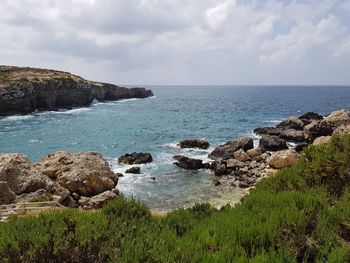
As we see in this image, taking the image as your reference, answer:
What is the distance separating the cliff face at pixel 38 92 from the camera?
248ft

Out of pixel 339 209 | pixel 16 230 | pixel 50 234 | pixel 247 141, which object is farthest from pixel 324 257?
pixel 247 141

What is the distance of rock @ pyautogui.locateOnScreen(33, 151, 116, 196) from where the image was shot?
1000 inches

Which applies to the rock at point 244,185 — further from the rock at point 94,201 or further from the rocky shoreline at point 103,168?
the rock at point 94,201

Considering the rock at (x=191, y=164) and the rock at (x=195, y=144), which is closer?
the rock at (x=191, y=164)

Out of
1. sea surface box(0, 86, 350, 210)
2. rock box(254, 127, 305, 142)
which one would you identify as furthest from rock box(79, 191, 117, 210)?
rock box(254, 127, 305, 142)

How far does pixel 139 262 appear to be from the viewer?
5.41 meters

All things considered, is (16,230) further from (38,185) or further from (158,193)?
(158,193)

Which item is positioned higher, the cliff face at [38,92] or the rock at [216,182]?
the cliff face at [38,92]

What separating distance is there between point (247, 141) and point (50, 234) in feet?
126

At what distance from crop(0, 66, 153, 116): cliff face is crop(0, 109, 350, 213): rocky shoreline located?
155 feet

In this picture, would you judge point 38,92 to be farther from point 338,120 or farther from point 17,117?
point 338,120

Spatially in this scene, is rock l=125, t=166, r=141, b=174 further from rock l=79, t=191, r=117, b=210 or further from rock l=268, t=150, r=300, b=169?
rock l=268, t=150, r=300, b=169

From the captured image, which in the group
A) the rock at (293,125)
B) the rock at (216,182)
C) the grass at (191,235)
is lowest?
the rock at (216,182)

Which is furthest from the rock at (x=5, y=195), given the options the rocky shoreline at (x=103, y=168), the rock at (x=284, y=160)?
the rock at (x=284, y=160)
